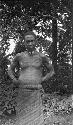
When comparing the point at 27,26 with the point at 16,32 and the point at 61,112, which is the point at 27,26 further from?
the point at 61,112

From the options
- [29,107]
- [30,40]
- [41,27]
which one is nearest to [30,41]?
[30,40]

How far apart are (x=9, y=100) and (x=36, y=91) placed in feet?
14.6

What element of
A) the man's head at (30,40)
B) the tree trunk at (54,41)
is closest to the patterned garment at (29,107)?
the man's head at (30,40)

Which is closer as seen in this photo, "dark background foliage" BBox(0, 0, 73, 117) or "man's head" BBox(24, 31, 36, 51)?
"man's head" BBox(24, 31, 36, 51)

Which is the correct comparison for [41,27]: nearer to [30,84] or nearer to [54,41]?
[54,41]

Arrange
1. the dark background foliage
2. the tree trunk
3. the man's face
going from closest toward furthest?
1. the man's face
2. the dark background foliage
3. the tree trunk

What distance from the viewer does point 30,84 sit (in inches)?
138

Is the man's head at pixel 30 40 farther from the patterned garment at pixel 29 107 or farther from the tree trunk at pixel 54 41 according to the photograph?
the tree trunk at pixel 54 41

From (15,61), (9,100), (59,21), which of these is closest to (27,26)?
(59,21)

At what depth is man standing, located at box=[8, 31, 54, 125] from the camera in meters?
3.51

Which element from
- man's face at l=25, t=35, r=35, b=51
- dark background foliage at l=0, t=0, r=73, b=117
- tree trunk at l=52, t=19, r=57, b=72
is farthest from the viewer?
tree trunk at l=52, t=19, r=57, b=72

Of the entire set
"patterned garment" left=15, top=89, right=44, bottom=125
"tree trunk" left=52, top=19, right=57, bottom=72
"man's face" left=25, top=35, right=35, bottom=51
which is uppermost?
"man's face" left=25, top=35, right=35, bottom=51

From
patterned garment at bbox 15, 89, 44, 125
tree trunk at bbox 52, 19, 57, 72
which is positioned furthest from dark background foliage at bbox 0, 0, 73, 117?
patterned garment at bbox 15, 89, 44, 125

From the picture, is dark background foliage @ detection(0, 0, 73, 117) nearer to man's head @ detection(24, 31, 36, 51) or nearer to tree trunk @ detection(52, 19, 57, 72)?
tree trunk @ detection(52, 19, 57, 72)
